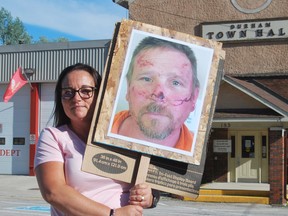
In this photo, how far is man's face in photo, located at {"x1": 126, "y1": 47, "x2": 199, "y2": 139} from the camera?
2635mm

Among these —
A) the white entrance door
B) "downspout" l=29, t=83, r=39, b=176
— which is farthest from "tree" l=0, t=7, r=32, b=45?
the white entrance door

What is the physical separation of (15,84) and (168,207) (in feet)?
38.2

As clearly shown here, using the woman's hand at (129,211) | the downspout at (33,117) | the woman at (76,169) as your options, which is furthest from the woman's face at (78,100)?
the downspout at (33,117)

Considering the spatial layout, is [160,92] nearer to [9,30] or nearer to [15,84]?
[15,84]

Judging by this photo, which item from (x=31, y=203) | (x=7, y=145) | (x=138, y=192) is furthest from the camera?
(x=7, y=145)

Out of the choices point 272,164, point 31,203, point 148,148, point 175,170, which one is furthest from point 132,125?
point 272,164

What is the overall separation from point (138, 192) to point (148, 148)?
230mm

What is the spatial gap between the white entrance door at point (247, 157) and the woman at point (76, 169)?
1525 cm

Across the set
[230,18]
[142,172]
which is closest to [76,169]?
[142,172]

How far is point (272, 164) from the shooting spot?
626 inches

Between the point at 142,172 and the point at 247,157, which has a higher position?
the point at 142,172

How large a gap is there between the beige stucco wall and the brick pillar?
3736mm

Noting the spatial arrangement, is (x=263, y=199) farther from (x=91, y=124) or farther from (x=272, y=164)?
(x=91, y=124)

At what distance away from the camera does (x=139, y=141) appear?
8.48 ft
